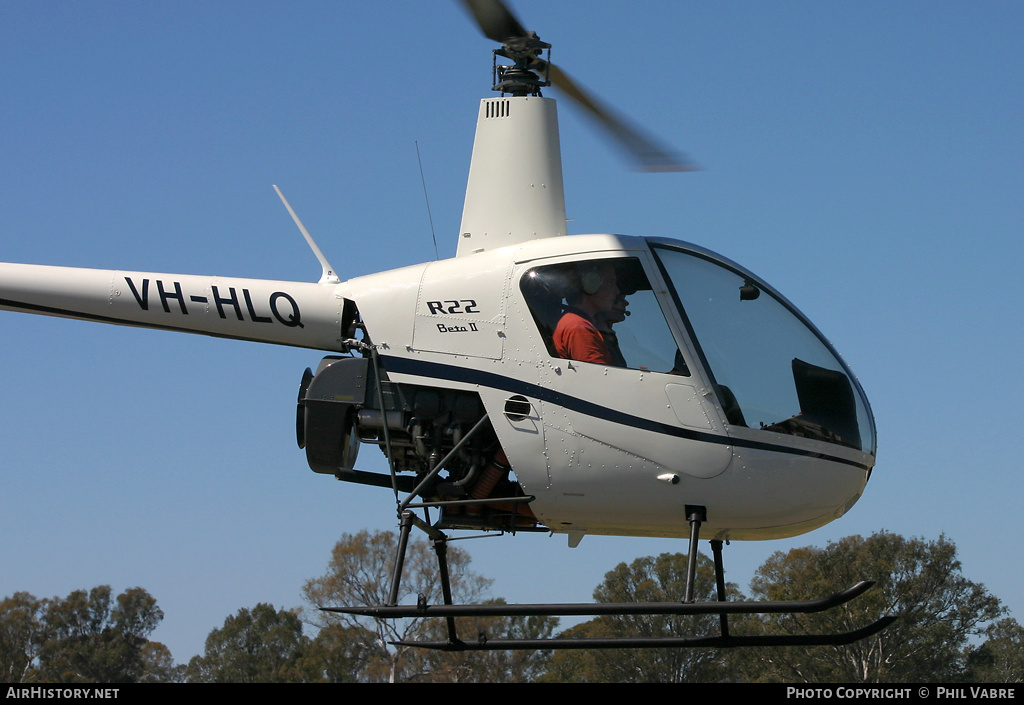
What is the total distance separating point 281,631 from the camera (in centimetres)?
4250

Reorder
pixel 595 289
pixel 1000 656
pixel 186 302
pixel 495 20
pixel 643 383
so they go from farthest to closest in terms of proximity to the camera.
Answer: pixel 1000 656 < pixel 495 20 < pixel 186 302 < pixel 595 289 < pixel 643 383

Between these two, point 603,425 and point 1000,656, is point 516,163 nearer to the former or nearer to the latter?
point 603,425

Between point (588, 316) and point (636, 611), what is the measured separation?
6.79 ft

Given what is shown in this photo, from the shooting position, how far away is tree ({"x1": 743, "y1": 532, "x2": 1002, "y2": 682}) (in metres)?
31.2

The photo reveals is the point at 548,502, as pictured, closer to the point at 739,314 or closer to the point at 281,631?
the point at 739,314

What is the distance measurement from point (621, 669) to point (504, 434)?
25798 millimetres

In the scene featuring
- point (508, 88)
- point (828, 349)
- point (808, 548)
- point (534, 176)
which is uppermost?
point (808, 548)

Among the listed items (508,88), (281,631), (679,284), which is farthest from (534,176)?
(281,631)

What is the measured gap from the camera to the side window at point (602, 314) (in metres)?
8.36

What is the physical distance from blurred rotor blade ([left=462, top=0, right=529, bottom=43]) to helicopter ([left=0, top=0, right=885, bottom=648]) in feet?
0.11

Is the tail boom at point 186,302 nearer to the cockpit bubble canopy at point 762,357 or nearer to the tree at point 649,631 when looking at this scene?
the cockpit bubble canopy at point 762,357

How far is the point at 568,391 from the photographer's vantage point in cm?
838

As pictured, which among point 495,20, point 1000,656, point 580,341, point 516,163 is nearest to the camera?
point 580,341

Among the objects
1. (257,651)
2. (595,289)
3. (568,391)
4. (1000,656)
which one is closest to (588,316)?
(595,289)
